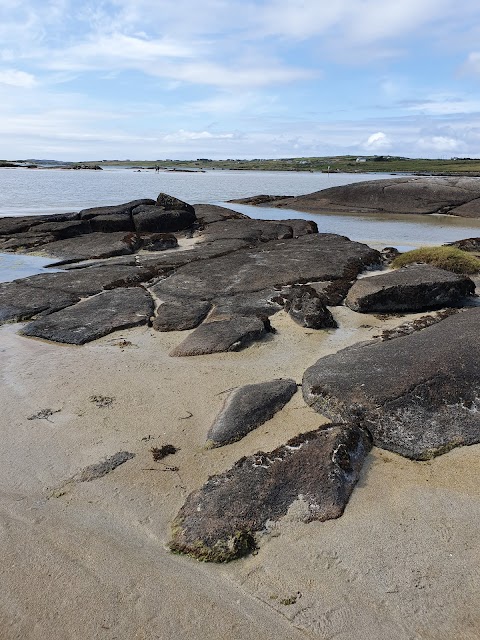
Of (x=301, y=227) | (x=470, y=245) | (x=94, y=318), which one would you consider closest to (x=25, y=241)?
(x=301, y=227)

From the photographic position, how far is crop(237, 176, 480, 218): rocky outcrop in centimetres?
4003

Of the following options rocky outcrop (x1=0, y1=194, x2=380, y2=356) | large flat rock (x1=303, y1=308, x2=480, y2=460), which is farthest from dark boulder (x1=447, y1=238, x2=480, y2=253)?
large flat rock (x1=303, y1=308, x2=480, y2=460)

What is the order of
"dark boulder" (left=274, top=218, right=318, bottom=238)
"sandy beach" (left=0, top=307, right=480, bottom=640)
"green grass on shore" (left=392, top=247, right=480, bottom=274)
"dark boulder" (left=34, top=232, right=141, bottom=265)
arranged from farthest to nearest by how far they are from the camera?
"dark boulder" (left=274, top=218, right=318, bottom=238), "dark boulder" (left=34, top=232, right=141, bottom=265), "green grass on shore" (left=392, top=247, right=480, bottom=274), "sandy beach" (left=0, top=307, right=480, bottom=640)

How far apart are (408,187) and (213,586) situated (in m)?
42.1

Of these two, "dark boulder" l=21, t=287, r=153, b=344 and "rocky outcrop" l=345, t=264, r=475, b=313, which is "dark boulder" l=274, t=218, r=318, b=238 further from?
"dark boulder" l=21, t=287, r=153, b=344

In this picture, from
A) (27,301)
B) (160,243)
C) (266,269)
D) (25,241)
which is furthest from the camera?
(25,241)

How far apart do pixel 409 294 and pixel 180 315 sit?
518cm

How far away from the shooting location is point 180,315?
459 inches

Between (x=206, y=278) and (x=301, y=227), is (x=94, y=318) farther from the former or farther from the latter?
(x=301, y=227)

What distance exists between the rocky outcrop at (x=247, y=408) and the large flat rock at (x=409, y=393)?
387mm

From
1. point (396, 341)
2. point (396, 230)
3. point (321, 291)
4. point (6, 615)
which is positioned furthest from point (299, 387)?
point (396, 230)

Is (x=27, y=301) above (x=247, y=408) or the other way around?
the other way around

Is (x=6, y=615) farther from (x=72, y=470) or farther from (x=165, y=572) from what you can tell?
(x=72, y=470)

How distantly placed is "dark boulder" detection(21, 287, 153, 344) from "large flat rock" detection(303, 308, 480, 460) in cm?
489
